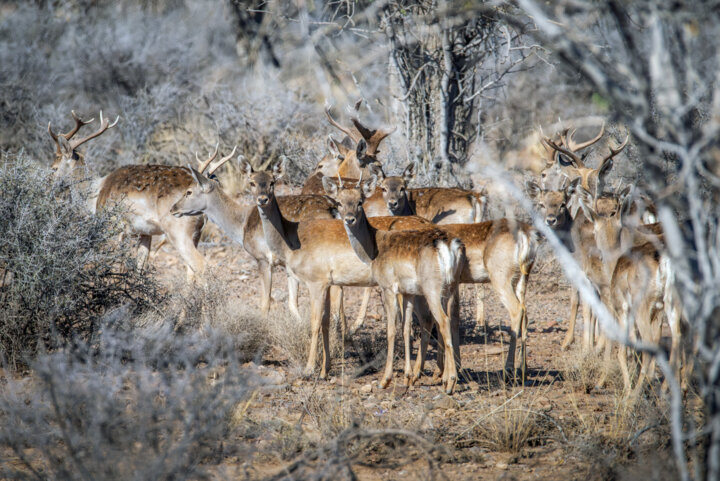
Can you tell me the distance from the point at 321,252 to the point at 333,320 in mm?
1118

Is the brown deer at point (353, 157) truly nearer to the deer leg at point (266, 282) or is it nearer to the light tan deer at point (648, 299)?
the deer leg at point (266, 282)

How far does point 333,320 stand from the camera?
8.70 meters

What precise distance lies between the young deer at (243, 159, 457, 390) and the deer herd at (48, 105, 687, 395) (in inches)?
0.5

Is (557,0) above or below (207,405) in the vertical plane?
above

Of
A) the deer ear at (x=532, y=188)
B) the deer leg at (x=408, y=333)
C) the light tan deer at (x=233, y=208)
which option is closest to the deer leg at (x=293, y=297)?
the light tan deer at (x=233, y=208)

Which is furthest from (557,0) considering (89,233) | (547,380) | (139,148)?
(139,148)

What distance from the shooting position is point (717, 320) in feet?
11.2

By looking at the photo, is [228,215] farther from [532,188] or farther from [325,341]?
[532,188]

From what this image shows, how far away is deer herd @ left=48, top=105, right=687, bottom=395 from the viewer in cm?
680

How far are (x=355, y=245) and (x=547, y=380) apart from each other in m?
2.20

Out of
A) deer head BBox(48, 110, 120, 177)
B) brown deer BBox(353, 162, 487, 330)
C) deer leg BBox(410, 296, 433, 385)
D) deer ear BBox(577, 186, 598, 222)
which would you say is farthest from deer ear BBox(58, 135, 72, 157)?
deer ear BBox(577, 186, 598, 222)

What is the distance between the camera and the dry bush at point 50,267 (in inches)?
268

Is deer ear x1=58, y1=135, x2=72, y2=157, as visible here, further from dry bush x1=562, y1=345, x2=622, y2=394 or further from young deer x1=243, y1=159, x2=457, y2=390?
dry bush x1=562, y1=345, x2=622, y2=394

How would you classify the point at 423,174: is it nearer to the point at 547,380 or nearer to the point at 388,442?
the point at 547,380
